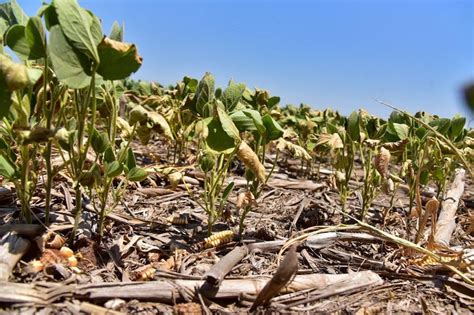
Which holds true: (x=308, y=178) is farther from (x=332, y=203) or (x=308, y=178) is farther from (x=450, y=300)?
(x=450, y=300)

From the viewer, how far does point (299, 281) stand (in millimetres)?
1267

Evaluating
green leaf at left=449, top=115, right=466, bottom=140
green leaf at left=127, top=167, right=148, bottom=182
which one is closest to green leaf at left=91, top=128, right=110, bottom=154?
green leaf at left=127, top=167, right=148, bottom=182

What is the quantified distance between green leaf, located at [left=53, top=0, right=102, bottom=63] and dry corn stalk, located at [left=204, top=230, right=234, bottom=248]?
71 centimetres

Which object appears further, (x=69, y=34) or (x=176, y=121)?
(x=176, y=121)

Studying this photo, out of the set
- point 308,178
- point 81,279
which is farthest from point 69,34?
point 308,178

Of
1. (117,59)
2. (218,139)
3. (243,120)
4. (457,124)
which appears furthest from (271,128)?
(457,124)

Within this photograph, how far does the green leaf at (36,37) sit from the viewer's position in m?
1.05

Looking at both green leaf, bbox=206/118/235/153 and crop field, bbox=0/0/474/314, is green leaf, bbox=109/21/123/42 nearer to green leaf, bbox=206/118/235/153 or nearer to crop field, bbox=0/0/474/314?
crop field, bbox=0/0/474/314

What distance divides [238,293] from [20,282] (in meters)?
0.56

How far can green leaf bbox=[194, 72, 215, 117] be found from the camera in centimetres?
153

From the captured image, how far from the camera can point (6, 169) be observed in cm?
122

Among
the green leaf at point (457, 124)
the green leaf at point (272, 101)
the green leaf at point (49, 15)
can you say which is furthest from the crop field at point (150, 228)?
the green leaf at point (272, 101)

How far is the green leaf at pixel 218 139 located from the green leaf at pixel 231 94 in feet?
0.62

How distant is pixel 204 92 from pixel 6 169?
0.68 meters
